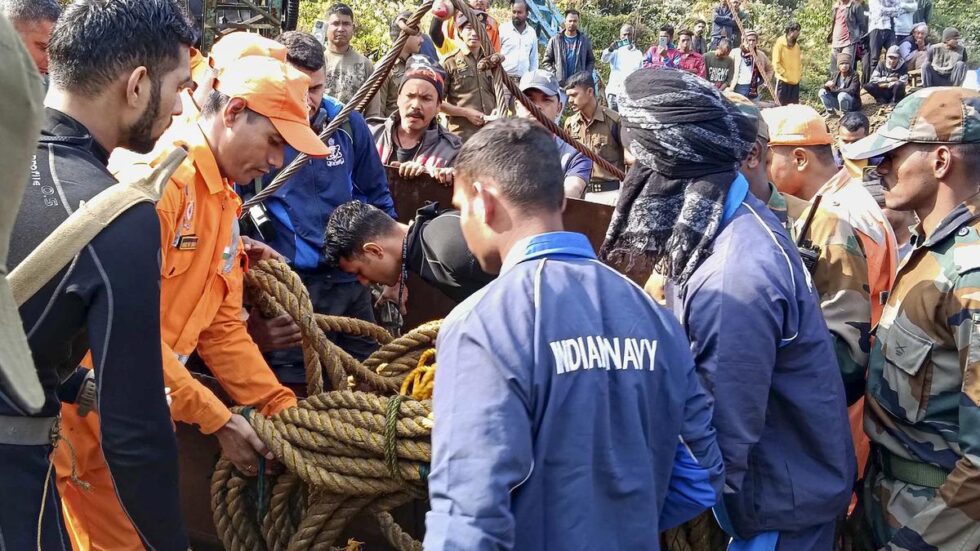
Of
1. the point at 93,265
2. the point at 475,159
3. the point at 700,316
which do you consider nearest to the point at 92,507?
the point at 93,265

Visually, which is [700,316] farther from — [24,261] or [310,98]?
[310,98]

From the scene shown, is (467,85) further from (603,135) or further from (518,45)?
(518,45)

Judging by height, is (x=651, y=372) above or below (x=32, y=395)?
below

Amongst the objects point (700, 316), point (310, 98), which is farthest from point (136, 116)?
point (310, 98)

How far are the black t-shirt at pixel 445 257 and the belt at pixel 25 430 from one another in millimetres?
1740

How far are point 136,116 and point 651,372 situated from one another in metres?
1.31

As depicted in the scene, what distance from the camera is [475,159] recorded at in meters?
2.16

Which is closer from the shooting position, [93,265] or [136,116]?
[93,265]

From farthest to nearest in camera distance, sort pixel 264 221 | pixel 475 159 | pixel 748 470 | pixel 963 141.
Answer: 1. pixel 264 221
2. pixel 963 141
3. pixel 748 470
4. pixel 475 159

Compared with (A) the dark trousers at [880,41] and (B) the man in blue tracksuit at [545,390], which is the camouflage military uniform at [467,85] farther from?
(A) the dark trousers at [880,41]

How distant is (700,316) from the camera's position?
248cm

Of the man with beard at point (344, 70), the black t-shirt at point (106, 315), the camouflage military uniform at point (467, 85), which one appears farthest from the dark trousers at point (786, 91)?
the black t-shirt at point (106, 315)

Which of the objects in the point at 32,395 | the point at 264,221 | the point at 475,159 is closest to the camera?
the point at 32,395

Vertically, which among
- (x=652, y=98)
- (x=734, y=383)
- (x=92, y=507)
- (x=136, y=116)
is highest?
(x=136, y=116)
